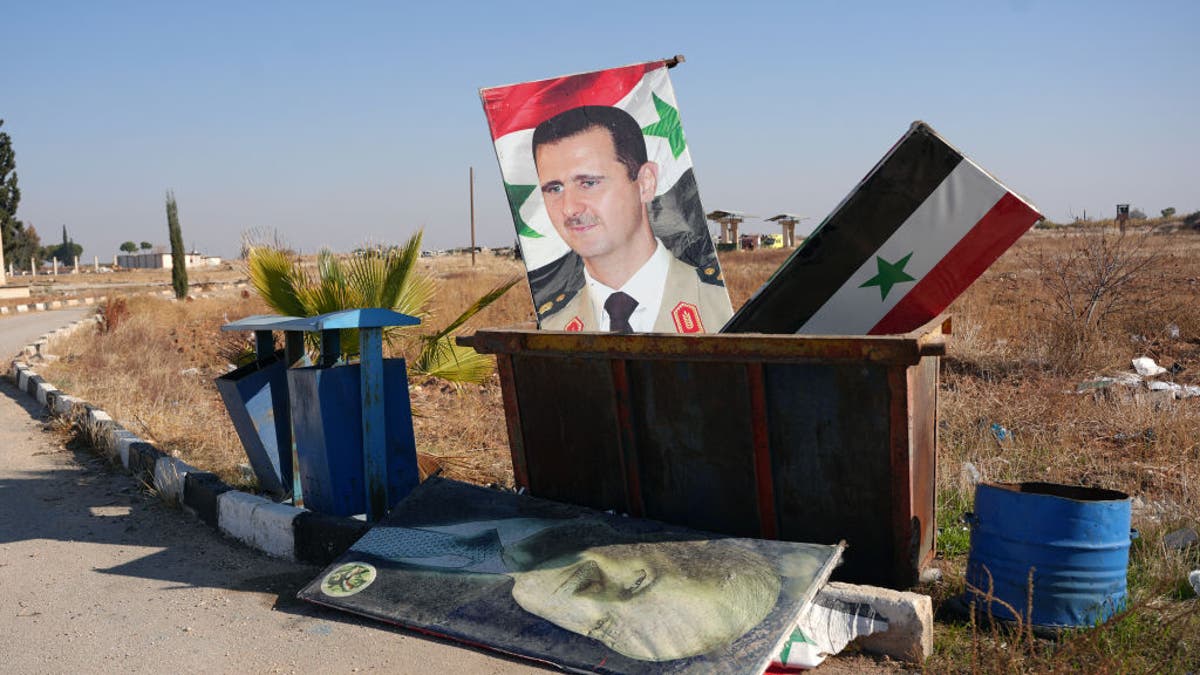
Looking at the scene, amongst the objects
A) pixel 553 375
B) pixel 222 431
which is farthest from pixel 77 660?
pixel 222 431

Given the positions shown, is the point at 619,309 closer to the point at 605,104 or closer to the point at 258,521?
the point at 605,104

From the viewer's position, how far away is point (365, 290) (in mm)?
8172

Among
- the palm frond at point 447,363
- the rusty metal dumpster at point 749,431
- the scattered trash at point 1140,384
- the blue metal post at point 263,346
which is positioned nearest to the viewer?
the rusty metal dumpster at point 749,431

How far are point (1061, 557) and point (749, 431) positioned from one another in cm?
146

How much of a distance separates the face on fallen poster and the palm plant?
2901 millimetres

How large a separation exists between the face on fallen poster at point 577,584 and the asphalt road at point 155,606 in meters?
0.18

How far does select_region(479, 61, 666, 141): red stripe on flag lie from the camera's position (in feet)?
23.5

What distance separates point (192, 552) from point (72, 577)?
660 mm

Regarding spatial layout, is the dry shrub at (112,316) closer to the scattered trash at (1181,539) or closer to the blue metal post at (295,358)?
the blue metal post at (295,358)

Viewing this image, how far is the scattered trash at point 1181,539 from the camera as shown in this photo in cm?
490

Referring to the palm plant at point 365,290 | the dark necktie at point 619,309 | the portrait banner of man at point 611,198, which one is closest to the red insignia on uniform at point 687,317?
the portrait banner of man at point 611,198

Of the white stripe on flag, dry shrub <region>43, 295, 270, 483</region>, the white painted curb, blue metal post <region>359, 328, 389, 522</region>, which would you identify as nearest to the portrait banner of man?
blue metal post <region>359, 328, 389, 522</region>

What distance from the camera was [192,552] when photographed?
5812mm

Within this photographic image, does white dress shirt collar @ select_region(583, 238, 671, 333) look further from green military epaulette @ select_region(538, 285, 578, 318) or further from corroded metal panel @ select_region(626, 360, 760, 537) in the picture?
corroded metal panel @ select_region(626, 360, 760, 537)
